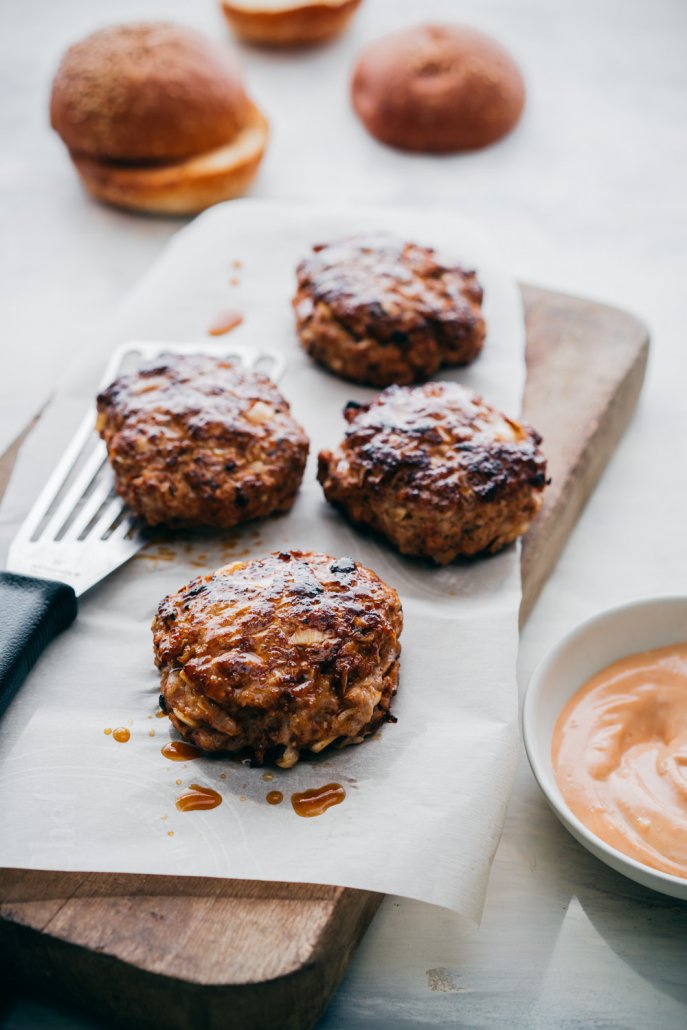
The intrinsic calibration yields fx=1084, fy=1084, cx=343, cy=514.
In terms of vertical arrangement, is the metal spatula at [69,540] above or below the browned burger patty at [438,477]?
below

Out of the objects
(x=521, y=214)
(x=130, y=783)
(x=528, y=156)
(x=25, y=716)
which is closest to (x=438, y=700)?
(x=130, y=783)

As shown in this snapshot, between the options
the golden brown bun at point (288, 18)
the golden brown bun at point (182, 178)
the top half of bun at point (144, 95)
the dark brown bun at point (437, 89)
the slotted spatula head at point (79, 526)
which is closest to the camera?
the slotted spatula head at point (79, 526)

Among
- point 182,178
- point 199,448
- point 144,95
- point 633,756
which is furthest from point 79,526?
point 144,95

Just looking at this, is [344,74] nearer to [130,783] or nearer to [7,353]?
[7,353]

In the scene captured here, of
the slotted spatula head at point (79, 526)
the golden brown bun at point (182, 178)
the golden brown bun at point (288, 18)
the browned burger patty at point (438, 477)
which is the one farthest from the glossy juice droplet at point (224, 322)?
the golden brown bun at point (288, 18)

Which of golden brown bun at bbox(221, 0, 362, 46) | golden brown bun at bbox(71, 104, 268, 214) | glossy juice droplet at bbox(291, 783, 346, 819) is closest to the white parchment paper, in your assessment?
Answer: glossy juice droplet at bbox(291, 783, 346, 819)

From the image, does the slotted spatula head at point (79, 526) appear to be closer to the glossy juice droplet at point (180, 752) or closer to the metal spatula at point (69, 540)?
the metal spatula at point (69, 540)

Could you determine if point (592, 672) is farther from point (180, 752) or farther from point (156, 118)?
point (156, 118)
